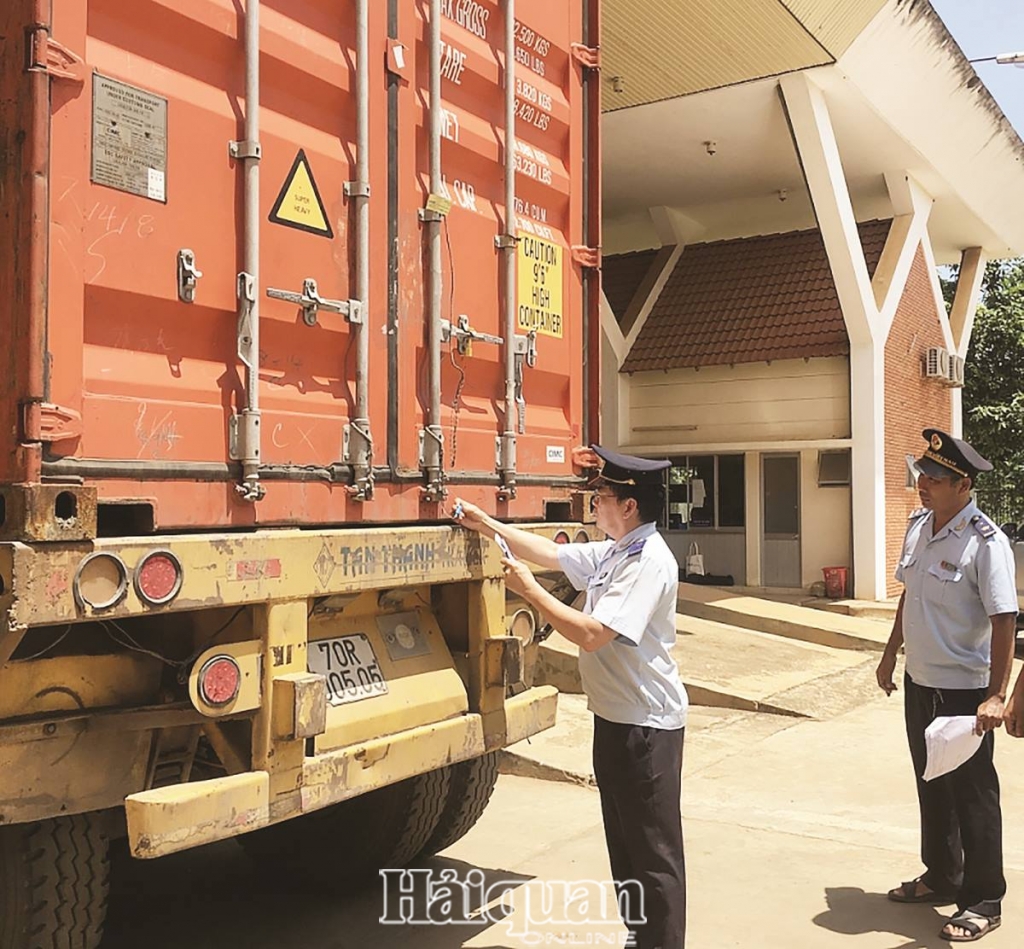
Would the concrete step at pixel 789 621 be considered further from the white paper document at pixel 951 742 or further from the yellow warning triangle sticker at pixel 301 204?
the yellow warning triangle sticker at pixel 301 204

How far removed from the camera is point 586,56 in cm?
512

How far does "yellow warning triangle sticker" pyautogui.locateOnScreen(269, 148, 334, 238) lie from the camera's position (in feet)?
11.7

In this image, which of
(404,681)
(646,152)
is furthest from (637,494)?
(646,152)

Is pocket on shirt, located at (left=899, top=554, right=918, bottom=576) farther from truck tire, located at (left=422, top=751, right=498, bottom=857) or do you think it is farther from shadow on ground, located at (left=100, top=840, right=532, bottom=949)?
shadow on ground, located at (left=100, top=840, right=532, bottom=949)

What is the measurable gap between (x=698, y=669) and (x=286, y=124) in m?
7.25

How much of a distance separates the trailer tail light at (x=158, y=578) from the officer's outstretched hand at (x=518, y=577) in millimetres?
1107

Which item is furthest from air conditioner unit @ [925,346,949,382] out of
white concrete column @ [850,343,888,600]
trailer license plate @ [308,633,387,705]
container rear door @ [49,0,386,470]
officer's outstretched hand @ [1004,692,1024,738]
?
trailer license plate @ [308,633,387,705]

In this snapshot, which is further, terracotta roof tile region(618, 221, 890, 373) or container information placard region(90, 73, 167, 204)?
terracotta roof tile region(618, 221, 890, 373)

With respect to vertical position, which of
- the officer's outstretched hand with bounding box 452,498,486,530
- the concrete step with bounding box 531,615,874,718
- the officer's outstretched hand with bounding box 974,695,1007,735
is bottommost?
the concrete step with bounding box 531,615,874,718

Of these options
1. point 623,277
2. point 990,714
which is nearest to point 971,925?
point 990,714

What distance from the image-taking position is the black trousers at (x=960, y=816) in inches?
169

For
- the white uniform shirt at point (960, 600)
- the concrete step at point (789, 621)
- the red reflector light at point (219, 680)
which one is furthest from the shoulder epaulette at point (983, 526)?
the concrete step at point (789, 621)

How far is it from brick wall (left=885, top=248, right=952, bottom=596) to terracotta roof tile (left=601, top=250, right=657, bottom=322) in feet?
13.3

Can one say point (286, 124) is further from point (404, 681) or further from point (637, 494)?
point (404, 681)
